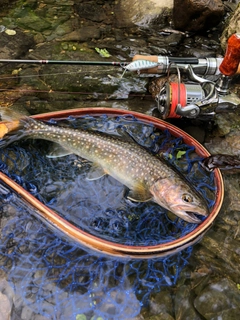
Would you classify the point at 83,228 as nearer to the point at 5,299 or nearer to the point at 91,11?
the point at 5,299

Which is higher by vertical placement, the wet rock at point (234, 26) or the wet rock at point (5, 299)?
the wet rock at point (234, 26)

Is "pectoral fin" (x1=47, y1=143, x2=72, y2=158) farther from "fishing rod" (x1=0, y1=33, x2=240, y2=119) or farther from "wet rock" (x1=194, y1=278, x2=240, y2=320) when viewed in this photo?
"wet rock" (x1=194, y1=278, x2=240, y2=320)

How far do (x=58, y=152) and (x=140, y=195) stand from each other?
3.20 ft

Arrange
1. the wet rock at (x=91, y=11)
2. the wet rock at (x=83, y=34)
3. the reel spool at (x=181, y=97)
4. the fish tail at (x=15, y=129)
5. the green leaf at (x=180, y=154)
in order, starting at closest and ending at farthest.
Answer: the fish tail at (x=15, y=129)
the reel spool at (x=181, y=97)
the green leaf at (x=180, y=154)
the wet rock at (x=83, y=34)
the wet rock at (x=91, y=11)

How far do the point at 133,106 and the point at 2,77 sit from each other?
1.84m

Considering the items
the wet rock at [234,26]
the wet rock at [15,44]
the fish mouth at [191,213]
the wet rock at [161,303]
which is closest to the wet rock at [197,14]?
the wet rock at [234,26]

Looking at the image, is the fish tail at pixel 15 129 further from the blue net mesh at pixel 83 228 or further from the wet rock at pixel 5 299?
the wet rock at pixel 5 299

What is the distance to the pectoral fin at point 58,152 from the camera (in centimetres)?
351

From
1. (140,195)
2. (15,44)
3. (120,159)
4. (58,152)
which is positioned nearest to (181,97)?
(120,159)

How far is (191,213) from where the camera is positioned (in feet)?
9.80

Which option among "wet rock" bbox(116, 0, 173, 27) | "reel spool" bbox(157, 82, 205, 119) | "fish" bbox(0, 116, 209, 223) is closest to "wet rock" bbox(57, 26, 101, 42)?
"wet rock" bbox(116, 0, 173, 27)

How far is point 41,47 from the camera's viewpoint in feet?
17.7

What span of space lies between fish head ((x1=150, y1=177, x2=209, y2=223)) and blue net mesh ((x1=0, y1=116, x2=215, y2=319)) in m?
0.19

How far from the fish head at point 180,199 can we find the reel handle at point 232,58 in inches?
52.0
